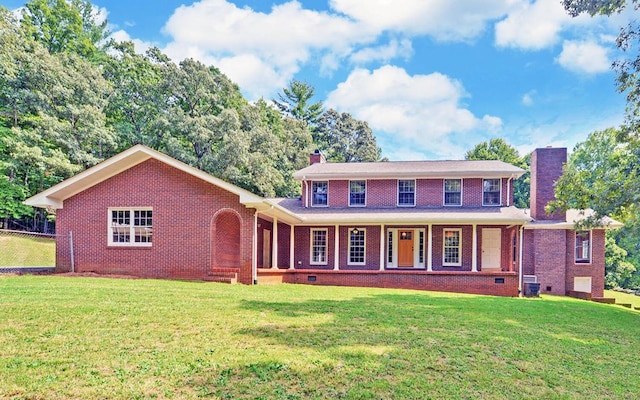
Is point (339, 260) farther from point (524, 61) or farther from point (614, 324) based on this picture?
point (524, 61)

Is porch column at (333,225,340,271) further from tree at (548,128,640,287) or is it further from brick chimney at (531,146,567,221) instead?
brick chimney at (531,146,567,221)

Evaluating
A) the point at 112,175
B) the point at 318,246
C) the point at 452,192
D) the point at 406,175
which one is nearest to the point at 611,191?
the point at 452,192

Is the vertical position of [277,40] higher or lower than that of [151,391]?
higher

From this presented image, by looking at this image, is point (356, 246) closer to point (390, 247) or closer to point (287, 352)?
point (390, 247)

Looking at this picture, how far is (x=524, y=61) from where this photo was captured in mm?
24219

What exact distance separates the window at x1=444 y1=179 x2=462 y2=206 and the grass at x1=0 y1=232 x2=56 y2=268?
21329 millimetres

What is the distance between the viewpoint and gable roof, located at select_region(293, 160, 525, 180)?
59.4ft

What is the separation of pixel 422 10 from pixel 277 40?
826cm

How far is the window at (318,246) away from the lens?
18516 mm

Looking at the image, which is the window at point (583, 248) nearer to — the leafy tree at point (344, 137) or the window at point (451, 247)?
the window at point (451, 247)

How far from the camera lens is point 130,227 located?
46.1 ft

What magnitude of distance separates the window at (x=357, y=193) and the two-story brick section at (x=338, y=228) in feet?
0.16

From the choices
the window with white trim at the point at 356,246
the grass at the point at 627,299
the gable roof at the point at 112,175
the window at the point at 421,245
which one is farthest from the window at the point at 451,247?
the gable roof at the point at 112,175

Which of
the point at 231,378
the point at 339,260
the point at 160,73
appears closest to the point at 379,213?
the point at 339,260
